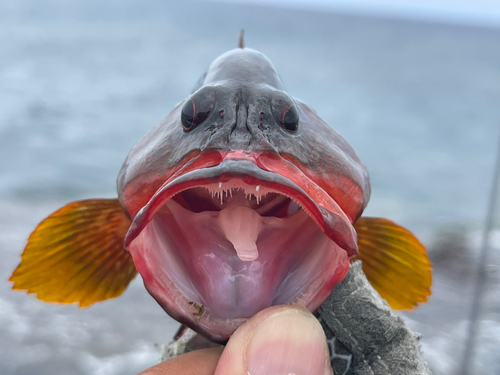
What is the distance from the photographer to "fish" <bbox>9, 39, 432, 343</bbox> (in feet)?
3.18

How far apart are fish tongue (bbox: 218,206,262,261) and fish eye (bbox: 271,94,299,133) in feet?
0.91

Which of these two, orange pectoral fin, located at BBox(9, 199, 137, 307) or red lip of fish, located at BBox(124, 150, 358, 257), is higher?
red lip of fish, located at BBox(124, 150, 358, 257)

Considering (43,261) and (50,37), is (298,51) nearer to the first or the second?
Result: (50,37)

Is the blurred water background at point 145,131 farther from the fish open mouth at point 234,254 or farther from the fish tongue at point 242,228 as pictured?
the fish tongue at point 242,228

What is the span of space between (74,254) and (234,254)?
81 centimetres

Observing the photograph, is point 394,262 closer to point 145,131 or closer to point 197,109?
point 197,109

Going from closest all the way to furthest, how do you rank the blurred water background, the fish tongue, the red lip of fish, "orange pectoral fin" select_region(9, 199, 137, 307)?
the red lip of fish → the fish tongue → "orange pectoral fin" select_region(9, 199, 137, 307) → the blurred water background

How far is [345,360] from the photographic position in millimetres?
1297

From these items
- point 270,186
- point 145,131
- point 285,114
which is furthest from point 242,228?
point 145,131

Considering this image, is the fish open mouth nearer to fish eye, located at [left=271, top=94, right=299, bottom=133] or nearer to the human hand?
the human hand

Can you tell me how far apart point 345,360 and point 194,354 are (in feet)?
1.56

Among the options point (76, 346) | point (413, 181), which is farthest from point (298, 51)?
point (76, 346)

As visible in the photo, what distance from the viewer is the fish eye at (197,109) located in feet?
3.96

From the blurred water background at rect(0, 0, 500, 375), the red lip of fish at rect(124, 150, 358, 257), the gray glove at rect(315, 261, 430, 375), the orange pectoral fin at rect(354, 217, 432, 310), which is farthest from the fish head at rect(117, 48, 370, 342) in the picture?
the blurred water background at rect(0, 0, 500, 375)
